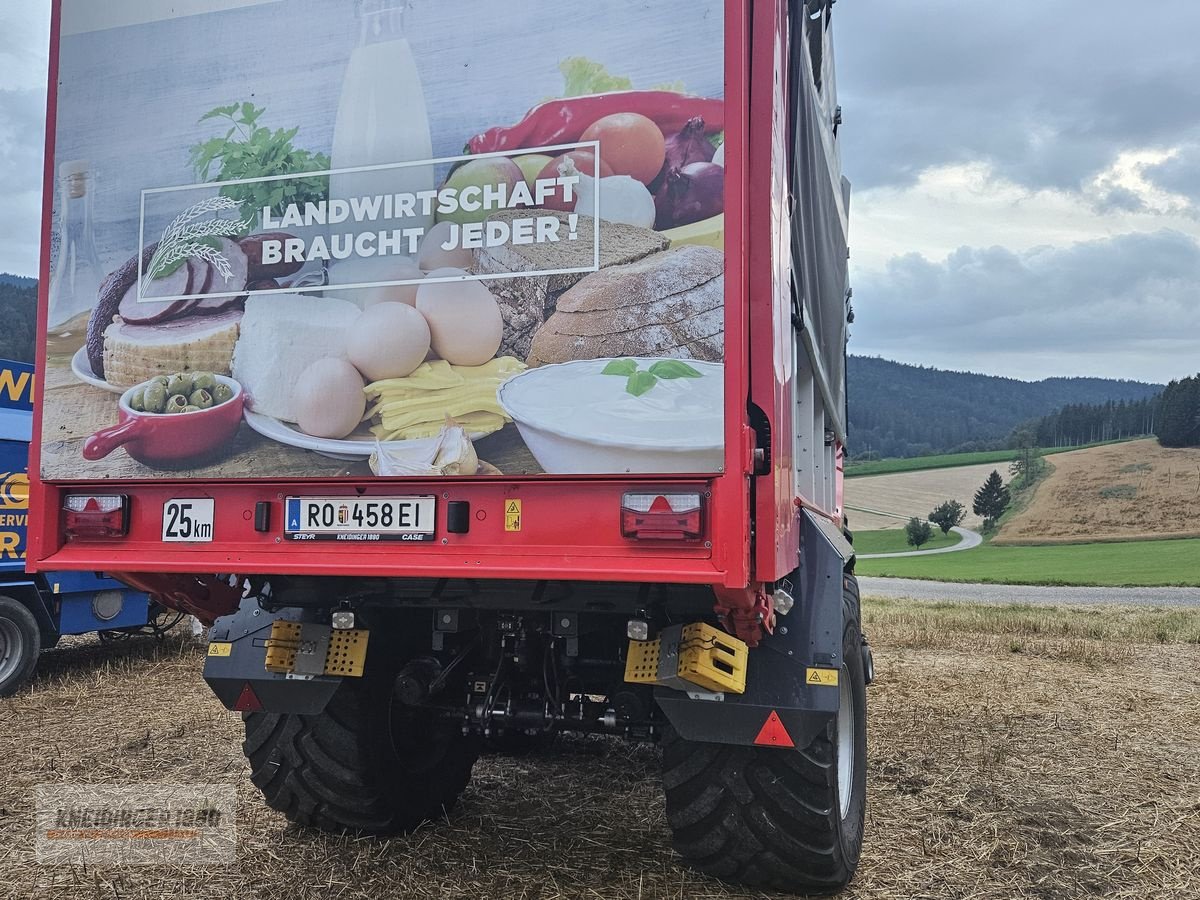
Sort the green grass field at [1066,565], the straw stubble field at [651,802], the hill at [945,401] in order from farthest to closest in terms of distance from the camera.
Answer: the hill at [945,401], the green grass field at [1066,565], the straw stubble field at [651,802]

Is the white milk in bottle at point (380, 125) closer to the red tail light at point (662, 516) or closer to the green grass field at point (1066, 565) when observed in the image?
the red tail light at point (662, 516)

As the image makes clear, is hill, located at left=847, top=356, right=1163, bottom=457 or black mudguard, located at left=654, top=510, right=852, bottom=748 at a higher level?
hill, located at left=847, top=356, right=1163, bottom=457

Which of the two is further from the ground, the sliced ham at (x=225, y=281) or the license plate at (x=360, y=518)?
the sliced ham at (x=225, y=281)

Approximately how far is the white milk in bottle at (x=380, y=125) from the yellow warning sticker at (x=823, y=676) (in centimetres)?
187

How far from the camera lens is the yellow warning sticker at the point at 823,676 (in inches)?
131

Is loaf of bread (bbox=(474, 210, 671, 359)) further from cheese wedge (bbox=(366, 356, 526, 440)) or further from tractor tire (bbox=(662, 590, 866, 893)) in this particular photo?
tractor tire (bbox=(662, 590, 866, 893))

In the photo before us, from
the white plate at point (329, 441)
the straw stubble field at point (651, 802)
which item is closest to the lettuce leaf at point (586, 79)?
the white plate at point (329, 441)

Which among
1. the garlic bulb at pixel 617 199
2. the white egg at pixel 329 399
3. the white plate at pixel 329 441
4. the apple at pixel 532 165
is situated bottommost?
the white plate at pixel 329 441

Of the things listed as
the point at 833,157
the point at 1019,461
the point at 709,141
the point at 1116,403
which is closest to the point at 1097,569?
the point at 1019,461

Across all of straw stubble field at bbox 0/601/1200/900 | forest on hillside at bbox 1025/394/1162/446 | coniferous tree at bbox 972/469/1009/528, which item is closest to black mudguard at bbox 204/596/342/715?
straw stubble field at bbox 0/601/1200/900

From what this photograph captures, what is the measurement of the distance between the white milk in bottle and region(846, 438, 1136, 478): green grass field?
74.3 meters

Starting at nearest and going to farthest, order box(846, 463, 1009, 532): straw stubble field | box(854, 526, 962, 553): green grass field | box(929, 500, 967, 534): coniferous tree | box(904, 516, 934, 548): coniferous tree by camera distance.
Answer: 1. box(854, 526, 962, 553): green grass field
2. box(904, 516, 934, 548): coniferous tree
3. box(929, 500, 967, 534): coniferous tree
4. box(846, 463, 1009, 532): straw stubble field

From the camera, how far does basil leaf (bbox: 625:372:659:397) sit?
2.82 meters

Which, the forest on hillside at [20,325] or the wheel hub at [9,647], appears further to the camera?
the wheel hub at [9,647]
